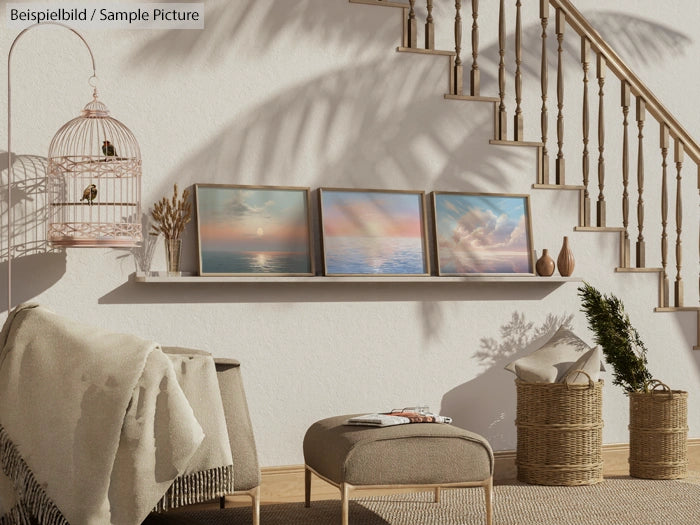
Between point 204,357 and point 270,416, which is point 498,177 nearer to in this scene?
point 270,416

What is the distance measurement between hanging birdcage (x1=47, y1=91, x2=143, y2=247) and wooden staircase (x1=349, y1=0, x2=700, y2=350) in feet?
5.06

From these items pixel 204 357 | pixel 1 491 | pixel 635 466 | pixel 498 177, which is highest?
pixel 498 177

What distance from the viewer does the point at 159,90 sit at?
4551 millimetres

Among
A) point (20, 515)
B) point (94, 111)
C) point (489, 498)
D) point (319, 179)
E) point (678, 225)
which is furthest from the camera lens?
point (678, 225)

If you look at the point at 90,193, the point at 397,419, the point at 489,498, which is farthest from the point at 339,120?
the point at 489,498

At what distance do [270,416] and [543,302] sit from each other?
1628 millimetres

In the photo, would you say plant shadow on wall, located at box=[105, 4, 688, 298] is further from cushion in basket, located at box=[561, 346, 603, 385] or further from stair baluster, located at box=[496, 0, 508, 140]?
cushion in basket, located at box=[561, 346, 603, 385]

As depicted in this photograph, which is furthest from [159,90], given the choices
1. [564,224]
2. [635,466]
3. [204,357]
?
[635,466]

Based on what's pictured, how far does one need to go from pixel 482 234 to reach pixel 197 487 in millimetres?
2260

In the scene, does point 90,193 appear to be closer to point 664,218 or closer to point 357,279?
point 357,279

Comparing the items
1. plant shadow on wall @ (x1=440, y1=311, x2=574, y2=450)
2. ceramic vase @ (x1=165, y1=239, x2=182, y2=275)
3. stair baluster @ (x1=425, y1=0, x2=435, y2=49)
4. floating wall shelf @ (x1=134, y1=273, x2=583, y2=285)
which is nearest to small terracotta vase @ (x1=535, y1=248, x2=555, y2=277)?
floating wall shelf @ (x1=134, y1=273, x2=583, y2=285)

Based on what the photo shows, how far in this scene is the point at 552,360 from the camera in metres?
4.87

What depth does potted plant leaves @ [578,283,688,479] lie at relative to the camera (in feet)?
16.2

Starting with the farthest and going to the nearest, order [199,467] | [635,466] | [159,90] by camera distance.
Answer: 1. [635,466]
2. [159,90]
3. [199,467]
